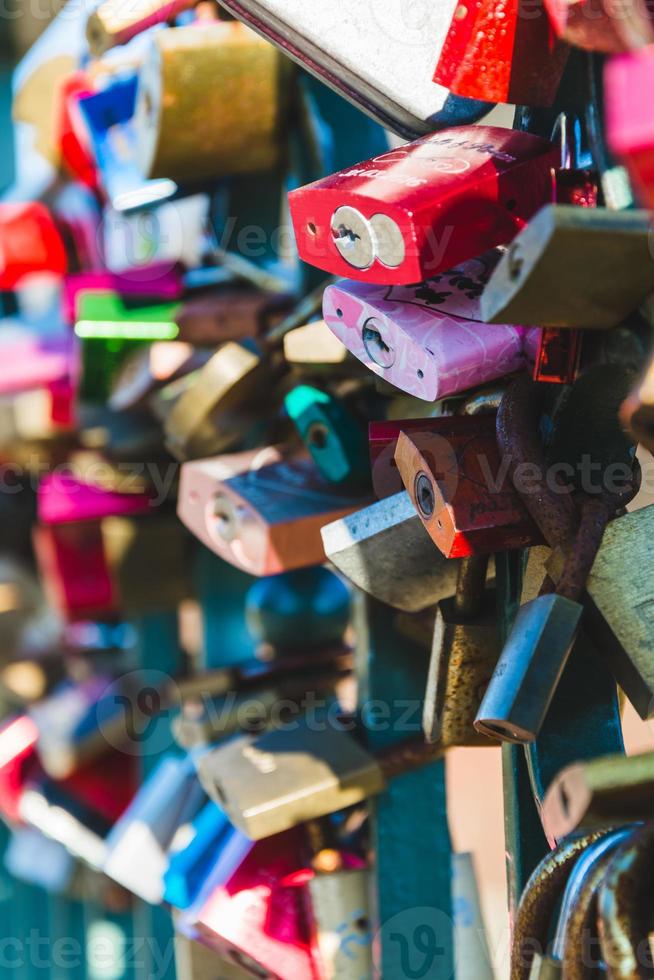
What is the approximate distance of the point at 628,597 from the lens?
0.64 m

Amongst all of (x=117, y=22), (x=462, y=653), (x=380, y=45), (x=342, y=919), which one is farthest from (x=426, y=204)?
(x=342, y=919)

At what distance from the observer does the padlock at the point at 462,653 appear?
2.61ft

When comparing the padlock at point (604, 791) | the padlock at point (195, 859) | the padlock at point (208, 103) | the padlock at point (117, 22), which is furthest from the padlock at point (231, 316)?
the padlock at point (604, 791)

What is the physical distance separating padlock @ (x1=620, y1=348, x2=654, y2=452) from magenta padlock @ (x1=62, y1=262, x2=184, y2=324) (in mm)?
880

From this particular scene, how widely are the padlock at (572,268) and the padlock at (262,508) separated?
431mm

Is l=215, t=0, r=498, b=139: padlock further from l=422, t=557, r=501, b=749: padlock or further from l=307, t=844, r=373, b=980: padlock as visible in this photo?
l=307, t=844, r=373, b=980: padlock

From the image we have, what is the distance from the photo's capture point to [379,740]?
3.57ft

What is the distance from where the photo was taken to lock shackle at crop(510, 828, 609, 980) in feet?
2.00

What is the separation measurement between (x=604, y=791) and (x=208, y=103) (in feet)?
2.61

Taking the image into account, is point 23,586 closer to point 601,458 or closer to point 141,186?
point 141,186

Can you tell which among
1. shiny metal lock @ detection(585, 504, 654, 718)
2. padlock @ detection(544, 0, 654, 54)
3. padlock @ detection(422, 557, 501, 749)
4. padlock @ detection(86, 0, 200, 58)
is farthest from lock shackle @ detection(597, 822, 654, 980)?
padlock @ detection(86, 0, 200, 58)

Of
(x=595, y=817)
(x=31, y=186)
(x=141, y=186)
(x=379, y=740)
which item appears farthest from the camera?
(x=31, y=186)

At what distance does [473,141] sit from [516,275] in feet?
0.66

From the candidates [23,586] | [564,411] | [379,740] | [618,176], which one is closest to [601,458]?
[564,411]
